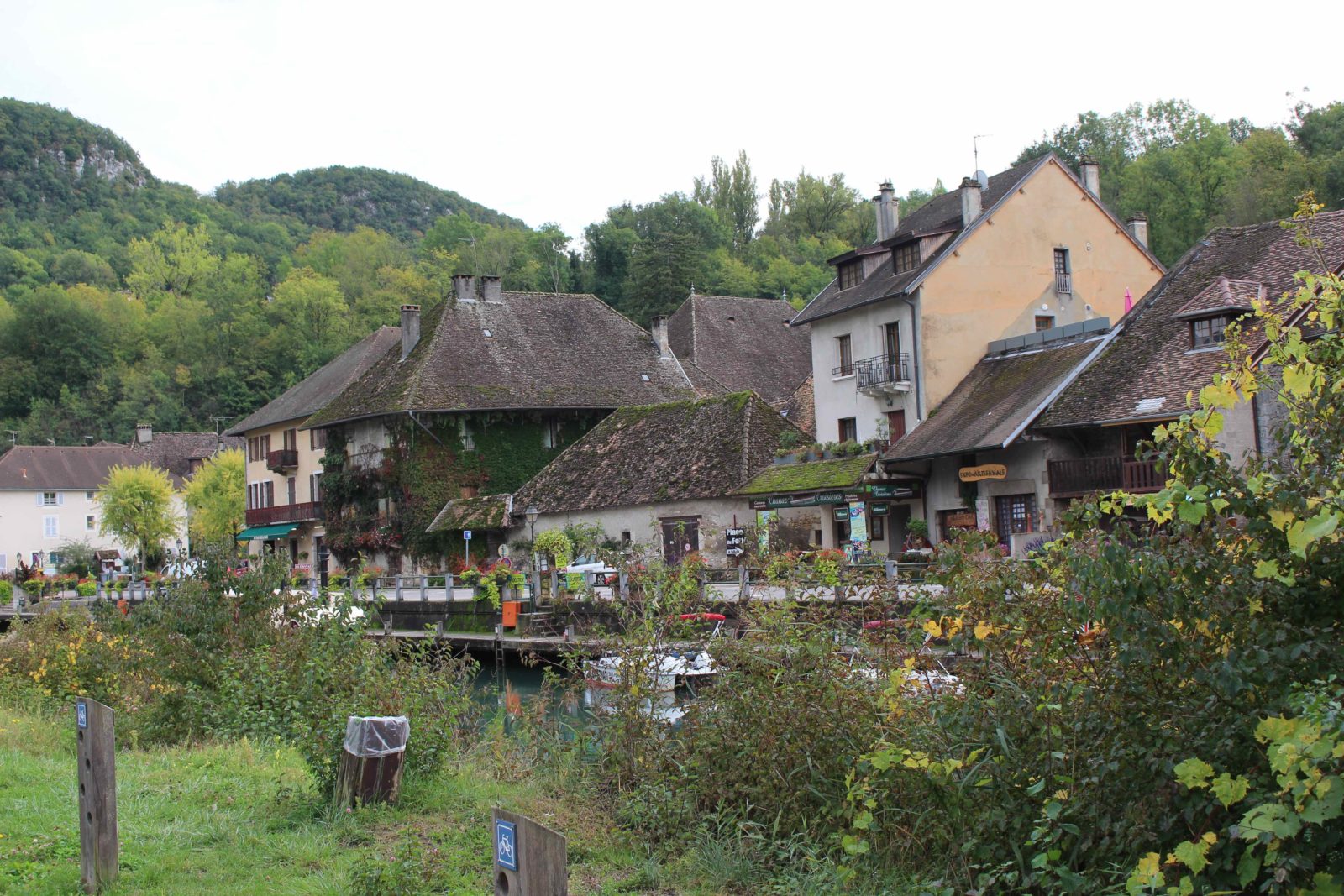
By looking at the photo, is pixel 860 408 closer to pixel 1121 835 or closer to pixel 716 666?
pixel 716 666

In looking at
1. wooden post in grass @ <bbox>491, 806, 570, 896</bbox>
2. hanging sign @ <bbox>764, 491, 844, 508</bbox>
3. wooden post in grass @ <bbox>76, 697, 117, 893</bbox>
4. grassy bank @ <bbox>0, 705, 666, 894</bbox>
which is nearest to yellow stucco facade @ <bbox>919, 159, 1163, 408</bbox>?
hanging sign @ <bbox>764, 491, 844, 508</bbox>

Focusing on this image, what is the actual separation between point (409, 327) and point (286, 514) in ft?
40.7

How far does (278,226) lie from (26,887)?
512 feet

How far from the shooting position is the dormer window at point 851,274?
1737 inches

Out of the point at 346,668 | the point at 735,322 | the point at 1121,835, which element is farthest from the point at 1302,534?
the point at 735,322

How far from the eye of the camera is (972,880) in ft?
26.2

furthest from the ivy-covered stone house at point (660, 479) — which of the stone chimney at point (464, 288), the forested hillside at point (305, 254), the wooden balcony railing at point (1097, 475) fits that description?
the forested hillside at point (305, 254)

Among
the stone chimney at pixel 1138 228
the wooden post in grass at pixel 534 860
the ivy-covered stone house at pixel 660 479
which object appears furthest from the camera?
the stone chimney at pixel 1138 228

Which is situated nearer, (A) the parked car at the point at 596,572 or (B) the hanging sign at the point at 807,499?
(A) the parked car at the point at 596,572

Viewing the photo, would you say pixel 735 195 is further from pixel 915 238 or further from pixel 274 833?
pixel 274 833

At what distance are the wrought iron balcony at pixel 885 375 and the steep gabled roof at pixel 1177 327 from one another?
22.6ft

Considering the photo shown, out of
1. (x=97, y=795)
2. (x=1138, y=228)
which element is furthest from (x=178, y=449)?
(x=97, y=795)

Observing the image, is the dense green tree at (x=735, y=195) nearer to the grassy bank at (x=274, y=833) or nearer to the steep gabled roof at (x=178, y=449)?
the steep gabled roof at (x=178, y=449)

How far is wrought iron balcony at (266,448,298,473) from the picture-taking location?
63344mm
